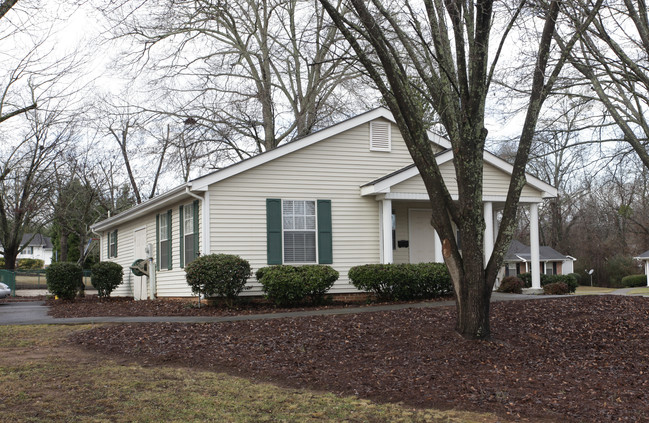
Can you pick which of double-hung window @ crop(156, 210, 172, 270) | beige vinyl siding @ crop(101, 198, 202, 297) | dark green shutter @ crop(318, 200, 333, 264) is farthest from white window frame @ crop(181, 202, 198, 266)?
dark green shutter @ crop(318, 200, 333, 264)

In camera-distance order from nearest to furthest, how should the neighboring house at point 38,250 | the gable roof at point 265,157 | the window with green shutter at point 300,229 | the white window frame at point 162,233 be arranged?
the gable roof at point 265,157 → the window with green shutter at point 300,229 → the white window frame at point 162,233 → the neighboring house at point 38,250

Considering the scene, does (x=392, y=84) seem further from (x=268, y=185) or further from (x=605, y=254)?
(x=605, y=254)

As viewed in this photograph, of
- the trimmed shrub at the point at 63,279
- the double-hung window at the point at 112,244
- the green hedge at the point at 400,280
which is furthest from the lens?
the double-hung window at the point at 112,244

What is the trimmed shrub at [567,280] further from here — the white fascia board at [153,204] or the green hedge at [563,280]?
the white fascia board at [153,204]

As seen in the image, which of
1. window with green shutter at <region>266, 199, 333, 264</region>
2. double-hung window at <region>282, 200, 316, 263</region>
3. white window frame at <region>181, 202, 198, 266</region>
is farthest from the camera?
white window frame at <region>181, 202, 198, 266</region>

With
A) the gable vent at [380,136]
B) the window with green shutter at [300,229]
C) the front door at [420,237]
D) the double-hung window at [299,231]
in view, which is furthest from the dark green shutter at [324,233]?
the front door at [420,237]

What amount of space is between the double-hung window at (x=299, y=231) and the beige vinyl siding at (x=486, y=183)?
251 centimetres

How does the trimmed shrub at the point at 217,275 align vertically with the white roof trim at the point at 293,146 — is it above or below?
below

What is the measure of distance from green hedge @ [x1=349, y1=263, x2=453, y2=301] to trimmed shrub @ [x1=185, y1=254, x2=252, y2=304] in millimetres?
2760

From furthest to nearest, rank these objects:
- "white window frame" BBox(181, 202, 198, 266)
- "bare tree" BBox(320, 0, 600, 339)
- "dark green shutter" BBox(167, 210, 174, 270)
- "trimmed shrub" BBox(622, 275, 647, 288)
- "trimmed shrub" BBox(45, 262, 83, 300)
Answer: "trimmed shrub" BBox(622, 275, 647, 288), "trimmed shrub" BBox(45, 262, 83, 300), "dark green shutter" BBox(167, 210, 174, 270), "white window frame" BBox(181, 202, 198, 266), "bare tree" BBox(320, 0, 600, 339)

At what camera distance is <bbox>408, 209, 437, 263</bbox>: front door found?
55.4ft

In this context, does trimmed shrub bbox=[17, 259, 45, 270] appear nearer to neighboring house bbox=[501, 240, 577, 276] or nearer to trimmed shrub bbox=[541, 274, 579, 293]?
neighboring house bbox=[501, 240, 577, 276]

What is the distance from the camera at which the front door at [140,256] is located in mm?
18969

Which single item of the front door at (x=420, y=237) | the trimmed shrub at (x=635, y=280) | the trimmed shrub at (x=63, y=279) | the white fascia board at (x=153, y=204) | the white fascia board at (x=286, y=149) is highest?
the white fascia board at (x=286, y=149)
